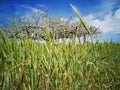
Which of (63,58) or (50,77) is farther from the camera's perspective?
(63,58)

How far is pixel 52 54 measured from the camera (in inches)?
71.6

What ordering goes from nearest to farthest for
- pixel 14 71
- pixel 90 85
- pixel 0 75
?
1. pixel 0 75
2. pixel 14 71
3. pixel 90 85

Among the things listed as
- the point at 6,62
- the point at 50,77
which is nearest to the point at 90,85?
the point at 50,77

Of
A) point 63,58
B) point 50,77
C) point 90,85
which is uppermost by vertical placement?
point 63,58

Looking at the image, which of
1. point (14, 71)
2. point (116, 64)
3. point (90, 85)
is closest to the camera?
point (14, 71)

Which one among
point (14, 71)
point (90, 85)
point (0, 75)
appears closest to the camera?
point (0, 75)

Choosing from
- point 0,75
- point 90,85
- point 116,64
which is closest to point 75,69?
point 90,85

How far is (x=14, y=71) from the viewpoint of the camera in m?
1.70

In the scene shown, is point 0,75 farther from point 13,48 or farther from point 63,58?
point 63,58

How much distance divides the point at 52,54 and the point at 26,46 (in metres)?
0.23

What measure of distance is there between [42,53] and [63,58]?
0.17 metres

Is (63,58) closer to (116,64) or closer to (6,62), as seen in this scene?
(6,62)

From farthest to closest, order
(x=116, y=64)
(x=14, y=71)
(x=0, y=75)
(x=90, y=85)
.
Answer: (x=116, y=64)
(x=90, y=85)
(x=14, y=71)
(x=0, y=75)

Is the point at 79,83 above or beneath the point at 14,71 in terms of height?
beneath
